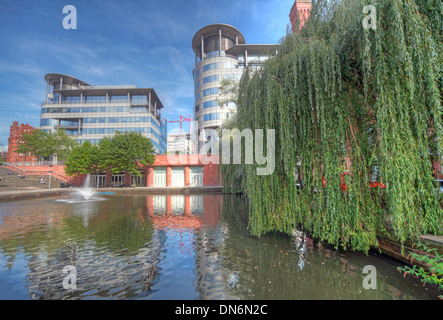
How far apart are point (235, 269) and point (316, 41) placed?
630cm

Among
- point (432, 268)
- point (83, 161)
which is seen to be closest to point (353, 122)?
point (432, 268)

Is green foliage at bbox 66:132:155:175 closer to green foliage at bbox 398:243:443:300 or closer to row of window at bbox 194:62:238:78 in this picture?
row of window at bbox 194:62:238:78

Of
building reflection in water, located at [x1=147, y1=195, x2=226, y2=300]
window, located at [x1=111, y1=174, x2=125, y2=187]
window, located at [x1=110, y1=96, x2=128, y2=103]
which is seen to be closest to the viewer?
building reflection in water, located at [x1=147, y1=195, x2=226, y2=300]

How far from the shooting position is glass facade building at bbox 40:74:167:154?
53625mm

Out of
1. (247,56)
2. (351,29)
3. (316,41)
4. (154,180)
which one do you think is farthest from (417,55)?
(247,56)

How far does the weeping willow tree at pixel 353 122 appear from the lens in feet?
14.2

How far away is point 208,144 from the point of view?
46.2 meters

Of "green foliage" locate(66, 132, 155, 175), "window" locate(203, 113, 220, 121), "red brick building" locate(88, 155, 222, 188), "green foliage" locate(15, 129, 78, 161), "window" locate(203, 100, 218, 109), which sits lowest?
"red brick building" locate(88, 155, 222, 188)

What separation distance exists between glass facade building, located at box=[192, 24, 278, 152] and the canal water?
Answer: 38.5m

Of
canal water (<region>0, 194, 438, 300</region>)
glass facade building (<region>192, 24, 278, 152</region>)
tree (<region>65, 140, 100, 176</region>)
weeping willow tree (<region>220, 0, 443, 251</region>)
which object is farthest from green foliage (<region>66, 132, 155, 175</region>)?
weeping willow tree (<region>220, 0, 443, 251</region>)

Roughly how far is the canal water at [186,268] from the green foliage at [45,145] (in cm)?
4579

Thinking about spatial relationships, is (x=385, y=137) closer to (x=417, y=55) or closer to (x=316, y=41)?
(x=417, y=55)

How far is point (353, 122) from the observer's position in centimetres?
554

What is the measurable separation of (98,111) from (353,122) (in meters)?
62.4
